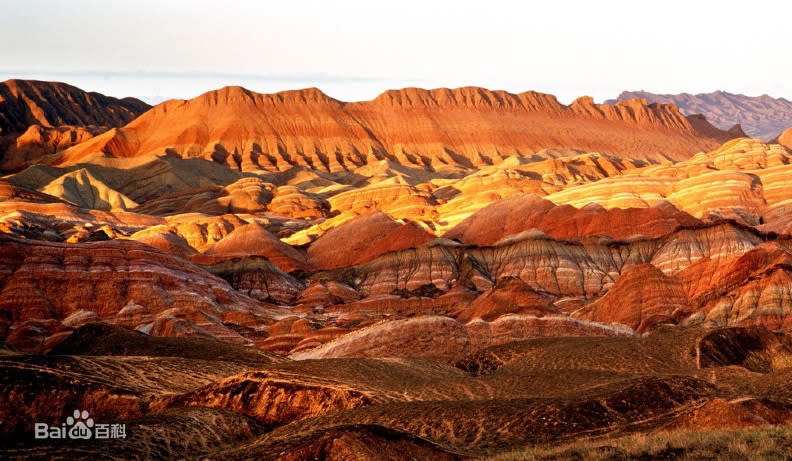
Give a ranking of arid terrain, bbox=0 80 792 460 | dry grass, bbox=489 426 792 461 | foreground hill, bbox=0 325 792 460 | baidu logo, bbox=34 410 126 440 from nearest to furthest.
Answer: dry grass, bbox=489 426 792 461 → foreground hill, bbox=0 325 792 460 → baidu logo, bbox=34 410 126 440 → arid terrain, bbox=0 80 792 460

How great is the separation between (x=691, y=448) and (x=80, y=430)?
18494mm

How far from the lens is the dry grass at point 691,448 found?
23.5 metres

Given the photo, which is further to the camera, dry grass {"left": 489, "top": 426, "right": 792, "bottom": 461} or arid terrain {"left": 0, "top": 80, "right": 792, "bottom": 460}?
arid terrain {"left": 0, "top": 80, "right": 792, "bottom": 460}

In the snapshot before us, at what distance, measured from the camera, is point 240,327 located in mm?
93062

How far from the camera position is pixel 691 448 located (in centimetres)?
2466

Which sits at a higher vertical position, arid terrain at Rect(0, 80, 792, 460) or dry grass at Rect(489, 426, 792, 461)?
dry grass at Rect(489, 426, 792, 461)

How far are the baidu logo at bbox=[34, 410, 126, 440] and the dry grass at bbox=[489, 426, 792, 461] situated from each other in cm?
1215

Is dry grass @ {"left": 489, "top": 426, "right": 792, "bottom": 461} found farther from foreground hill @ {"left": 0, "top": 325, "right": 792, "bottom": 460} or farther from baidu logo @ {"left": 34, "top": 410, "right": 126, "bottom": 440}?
baidu logo @ {"left": 34, "top": 410, "right": 126, "bottom": 440}

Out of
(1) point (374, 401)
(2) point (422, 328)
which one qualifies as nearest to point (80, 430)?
(1) point (374, 401)

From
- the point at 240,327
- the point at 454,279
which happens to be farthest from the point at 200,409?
the point at 454,279

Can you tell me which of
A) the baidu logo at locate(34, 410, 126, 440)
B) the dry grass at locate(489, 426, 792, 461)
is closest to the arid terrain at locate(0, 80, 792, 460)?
the dry grass at locate(489, 426, 792, 461)

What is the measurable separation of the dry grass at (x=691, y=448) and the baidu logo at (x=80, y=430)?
39.9 feet

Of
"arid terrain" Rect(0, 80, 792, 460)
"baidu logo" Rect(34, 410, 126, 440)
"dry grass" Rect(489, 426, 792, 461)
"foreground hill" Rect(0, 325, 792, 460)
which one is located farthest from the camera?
"arid terrain" Rect(0, 80, 792, 460)

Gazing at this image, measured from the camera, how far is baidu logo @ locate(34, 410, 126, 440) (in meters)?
31.7
